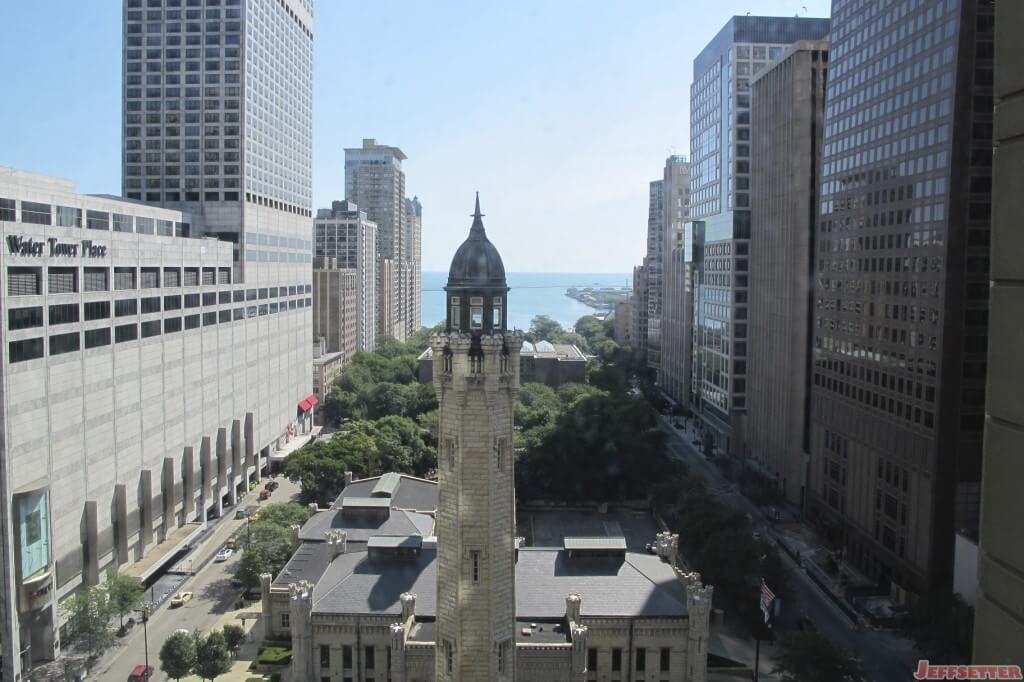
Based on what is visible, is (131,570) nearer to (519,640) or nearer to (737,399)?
(519,640)

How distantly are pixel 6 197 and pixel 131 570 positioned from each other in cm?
3131

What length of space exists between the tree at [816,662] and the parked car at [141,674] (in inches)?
1604

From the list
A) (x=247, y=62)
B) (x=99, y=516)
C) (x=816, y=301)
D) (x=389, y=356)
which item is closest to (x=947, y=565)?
(x=816, y=301)

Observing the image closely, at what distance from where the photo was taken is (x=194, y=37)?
323ft

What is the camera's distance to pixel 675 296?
523 feet

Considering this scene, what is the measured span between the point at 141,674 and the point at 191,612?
475 inches

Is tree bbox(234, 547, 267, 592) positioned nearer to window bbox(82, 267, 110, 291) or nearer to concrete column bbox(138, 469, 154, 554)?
concrete column bbox(138, 469, 154, 554)

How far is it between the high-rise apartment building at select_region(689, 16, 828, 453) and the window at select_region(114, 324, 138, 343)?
78929 mm

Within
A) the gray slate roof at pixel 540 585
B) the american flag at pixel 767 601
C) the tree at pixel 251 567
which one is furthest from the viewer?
the tree at pixel 251 567

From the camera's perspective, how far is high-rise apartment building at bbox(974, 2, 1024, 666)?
8297 millimetres

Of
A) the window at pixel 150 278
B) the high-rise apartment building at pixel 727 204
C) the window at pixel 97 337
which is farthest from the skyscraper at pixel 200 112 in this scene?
the high-rise apartment building at pixel 727 204

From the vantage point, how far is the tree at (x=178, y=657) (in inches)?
1962

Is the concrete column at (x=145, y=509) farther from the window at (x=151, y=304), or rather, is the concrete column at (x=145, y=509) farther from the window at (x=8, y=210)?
the window at (x=8, y=210)

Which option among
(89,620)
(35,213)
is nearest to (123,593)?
(89,620)
